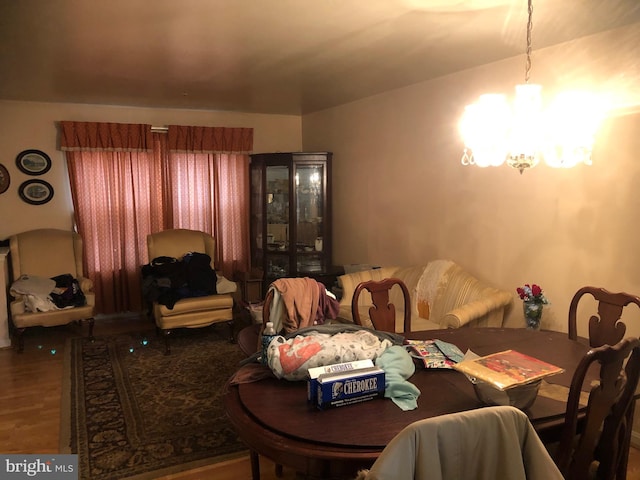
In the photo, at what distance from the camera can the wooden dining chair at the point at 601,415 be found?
1473 millimetres

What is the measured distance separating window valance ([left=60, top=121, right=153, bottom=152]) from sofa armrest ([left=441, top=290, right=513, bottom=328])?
372 cm

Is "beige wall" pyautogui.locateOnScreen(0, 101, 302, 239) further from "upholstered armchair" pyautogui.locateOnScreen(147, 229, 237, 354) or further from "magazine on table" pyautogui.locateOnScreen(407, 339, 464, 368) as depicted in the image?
"magazine on table" pyautogui.locateOnScreen(407, 339, 464, 368)

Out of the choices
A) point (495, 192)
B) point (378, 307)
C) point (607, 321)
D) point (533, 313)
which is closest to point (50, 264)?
point (378, 307)

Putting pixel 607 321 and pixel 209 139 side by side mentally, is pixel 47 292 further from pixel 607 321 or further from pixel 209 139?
pixel 607 321

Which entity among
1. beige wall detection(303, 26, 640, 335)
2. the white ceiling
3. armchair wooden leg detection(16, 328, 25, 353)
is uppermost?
the white ceiling

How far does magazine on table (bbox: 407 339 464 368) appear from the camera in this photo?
1.99 meters

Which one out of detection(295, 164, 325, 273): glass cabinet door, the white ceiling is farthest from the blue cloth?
detection(295, 164, 325, 273): glass cabinet door

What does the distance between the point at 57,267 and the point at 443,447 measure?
187 inches

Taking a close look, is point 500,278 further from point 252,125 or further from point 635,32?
point 252,125

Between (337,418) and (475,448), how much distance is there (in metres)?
0.53

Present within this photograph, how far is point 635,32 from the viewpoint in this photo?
8.41ft

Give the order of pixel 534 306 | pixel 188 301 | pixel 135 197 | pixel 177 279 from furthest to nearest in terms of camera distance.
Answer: pixel 135 197
pixel 177 279
pixel 188 301
pixel 534 306

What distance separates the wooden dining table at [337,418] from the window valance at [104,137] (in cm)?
405

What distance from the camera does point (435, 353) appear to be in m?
2.08
